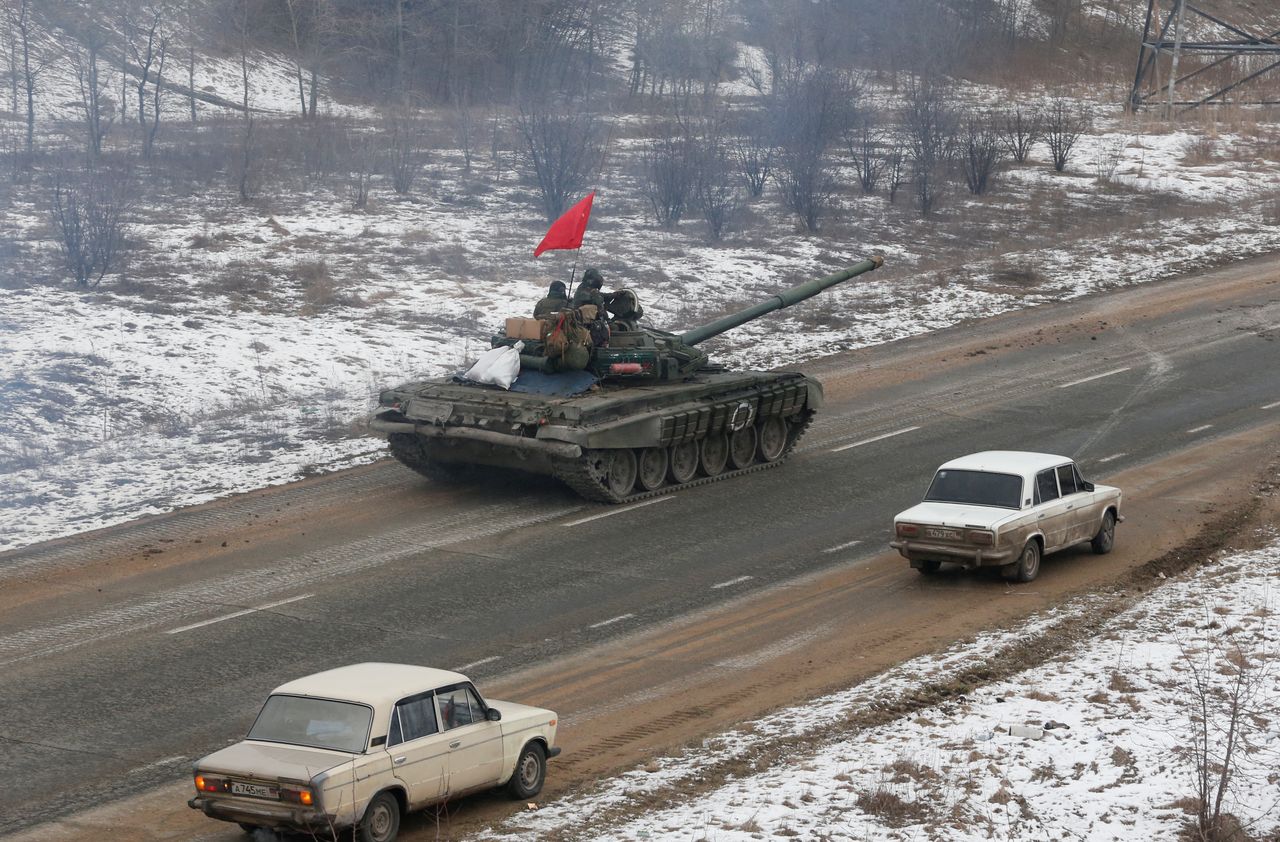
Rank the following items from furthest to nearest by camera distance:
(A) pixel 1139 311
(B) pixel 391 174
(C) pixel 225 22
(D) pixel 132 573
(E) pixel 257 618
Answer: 1. (C) pixel 225 22
2. (B) pixel 391 174
3. (A) pixel 1139 311
4. (D) pixel 132 573
5. (E) pixel 257 618

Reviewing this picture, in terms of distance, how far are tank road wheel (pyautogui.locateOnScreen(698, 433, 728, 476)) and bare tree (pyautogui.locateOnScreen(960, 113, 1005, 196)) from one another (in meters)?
21.8

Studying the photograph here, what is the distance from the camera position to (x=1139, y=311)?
3062 centimetres

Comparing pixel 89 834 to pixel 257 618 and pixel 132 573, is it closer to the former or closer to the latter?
pixel 257 618

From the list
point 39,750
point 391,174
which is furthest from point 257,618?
point 391,174

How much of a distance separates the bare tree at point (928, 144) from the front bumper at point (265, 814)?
31283 millimetres

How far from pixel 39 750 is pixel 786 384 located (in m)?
11.7

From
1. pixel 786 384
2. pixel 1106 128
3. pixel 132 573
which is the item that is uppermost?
pixel 1106 128

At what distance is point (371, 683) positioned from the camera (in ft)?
32.0

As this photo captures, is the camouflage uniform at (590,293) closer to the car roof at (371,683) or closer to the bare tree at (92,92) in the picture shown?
the car roof at (371,683)

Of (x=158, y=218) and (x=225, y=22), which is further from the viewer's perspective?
(x=225, y=22)

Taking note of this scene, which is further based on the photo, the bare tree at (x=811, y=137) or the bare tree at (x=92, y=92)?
the bare tree at (x=811, y=137)

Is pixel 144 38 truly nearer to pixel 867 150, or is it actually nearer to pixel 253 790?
pixel 867 150

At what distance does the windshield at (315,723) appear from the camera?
9281mm

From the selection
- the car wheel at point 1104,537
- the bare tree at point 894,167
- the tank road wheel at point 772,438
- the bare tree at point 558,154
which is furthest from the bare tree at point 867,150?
the car wheel at point 1104,537
